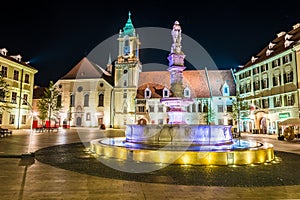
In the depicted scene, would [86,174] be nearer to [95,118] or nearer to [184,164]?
[184,164]

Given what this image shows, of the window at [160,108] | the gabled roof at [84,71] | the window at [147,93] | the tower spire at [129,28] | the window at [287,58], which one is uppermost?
the tower spire at [129,28]

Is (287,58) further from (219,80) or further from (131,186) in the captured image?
(131,186)

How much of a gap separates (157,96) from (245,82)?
20.7 meters

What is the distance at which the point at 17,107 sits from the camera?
44125mm

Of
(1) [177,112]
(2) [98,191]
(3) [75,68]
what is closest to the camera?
(2) [98,191]

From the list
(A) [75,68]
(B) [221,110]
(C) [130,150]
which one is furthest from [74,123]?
(C) [130,150]

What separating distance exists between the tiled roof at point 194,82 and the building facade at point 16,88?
25485mm

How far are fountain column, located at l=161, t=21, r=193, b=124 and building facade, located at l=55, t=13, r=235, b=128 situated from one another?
38196 mm

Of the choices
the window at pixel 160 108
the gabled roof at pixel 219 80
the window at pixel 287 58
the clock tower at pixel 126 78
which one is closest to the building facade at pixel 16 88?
the clock tower at pixel 126 78

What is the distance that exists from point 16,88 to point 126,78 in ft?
83.4

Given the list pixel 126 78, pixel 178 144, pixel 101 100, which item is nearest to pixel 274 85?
pixel 178 144

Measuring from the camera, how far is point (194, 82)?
5897cm

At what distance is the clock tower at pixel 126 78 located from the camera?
57.7 metres

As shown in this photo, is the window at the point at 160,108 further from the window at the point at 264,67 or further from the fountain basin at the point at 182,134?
the fountain basin at the point at 182,134
